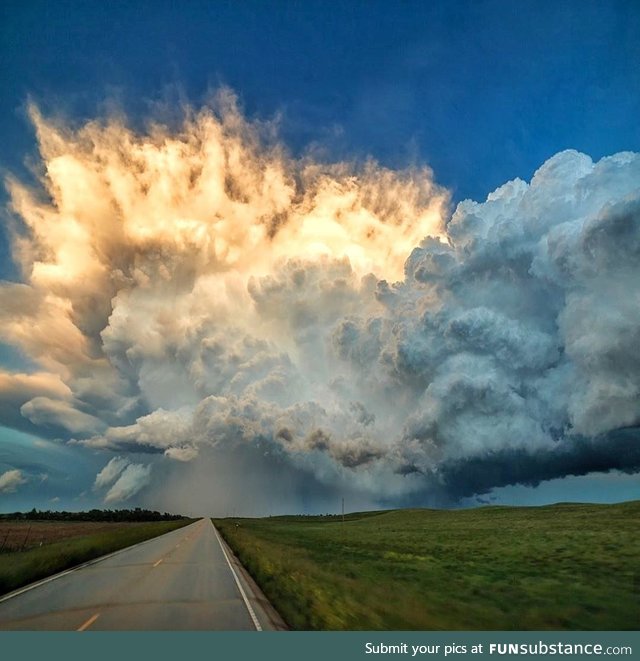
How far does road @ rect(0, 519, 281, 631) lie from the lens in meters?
10.7

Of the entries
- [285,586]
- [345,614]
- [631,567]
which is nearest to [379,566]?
[631,567]

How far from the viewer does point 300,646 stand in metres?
9.19

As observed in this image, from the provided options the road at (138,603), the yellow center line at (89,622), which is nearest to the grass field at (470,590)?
the road at (138,603)

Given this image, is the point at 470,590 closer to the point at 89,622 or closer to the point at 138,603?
the point at 138,603

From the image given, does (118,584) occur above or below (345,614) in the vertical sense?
above

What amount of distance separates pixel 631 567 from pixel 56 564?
2803 centimetres

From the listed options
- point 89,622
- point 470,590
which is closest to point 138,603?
point 89,622

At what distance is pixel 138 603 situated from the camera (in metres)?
13.1

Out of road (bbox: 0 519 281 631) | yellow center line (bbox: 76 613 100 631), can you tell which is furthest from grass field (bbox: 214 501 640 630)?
yellow center line (bbox: 76 613 100 631)

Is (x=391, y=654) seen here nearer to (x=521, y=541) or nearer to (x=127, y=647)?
(x=127, y=647)

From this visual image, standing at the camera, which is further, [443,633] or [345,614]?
[345,614]

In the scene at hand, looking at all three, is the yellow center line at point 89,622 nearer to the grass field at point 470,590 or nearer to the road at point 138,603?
the road at point 138,603

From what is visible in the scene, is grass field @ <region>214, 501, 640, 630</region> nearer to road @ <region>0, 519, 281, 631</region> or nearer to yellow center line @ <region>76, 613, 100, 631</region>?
road @ <region>0, 519, 281, 631</region>

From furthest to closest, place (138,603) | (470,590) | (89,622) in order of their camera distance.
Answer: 1. (470,590)
2. (138,603)
3. (89,622)
